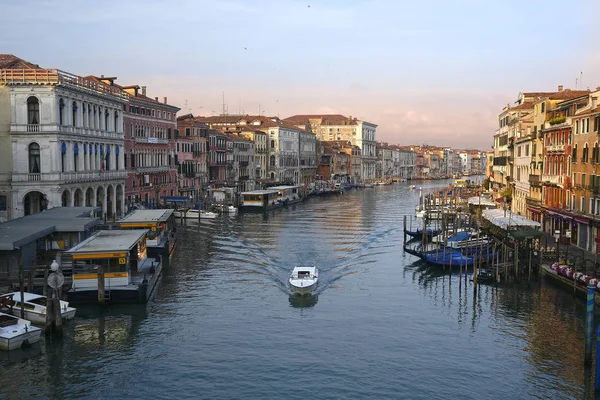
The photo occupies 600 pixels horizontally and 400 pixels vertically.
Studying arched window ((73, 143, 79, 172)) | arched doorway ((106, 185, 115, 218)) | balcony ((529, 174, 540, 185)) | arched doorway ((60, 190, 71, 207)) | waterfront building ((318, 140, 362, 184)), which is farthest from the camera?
waterfront building ((318, 140, 362, 184))

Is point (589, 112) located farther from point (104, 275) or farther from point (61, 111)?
point (61, 111)

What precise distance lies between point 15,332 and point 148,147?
3738 centimetres

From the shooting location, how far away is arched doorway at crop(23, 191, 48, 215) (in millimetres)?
35125

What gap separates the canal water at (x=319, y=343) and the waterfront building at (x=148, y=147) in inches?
865

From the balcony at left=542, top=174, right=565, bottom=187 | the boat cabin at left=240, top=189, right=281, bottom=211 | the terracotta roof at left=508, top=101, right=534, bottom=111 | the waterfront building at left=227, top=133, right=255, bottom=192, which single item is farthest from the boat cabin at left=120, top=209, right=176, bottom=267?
the waterfront building at left=227, top=133, right=255, bottom=192

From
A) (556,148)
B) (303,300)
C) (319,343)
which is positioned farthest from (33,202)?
(556,148)

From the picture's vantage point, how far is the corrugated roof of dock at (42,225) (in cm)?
2273

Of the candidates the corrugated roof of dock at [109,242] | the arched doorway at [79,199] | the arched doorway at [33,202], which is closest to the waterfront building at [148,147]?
the arched doorway at [79,199]

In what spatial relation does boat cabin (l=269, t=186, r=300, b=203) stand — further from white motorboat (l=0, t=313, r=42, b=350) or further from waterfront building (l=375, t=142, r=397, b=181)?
waterfront building (l=375, t=142, r=397, b=181)

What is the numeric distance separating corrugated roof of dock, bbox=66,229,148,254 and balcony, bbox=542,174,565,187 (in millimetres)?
22330

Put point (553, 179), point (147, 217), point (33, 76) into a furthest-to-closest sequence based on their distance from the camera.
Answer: point (553, 179) < point (147, 217) < point (33, 76)

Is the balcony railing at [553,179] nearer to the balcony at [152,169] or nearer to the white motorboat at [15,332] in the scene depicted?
the white motorboat at [15,332]

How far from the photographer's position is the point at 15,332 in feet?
57.6

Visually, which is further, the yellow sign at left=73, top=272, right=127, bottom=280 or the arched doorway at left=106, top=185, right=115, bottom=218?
the arched doorway at left=106, top=185, right=115, bottom=218
